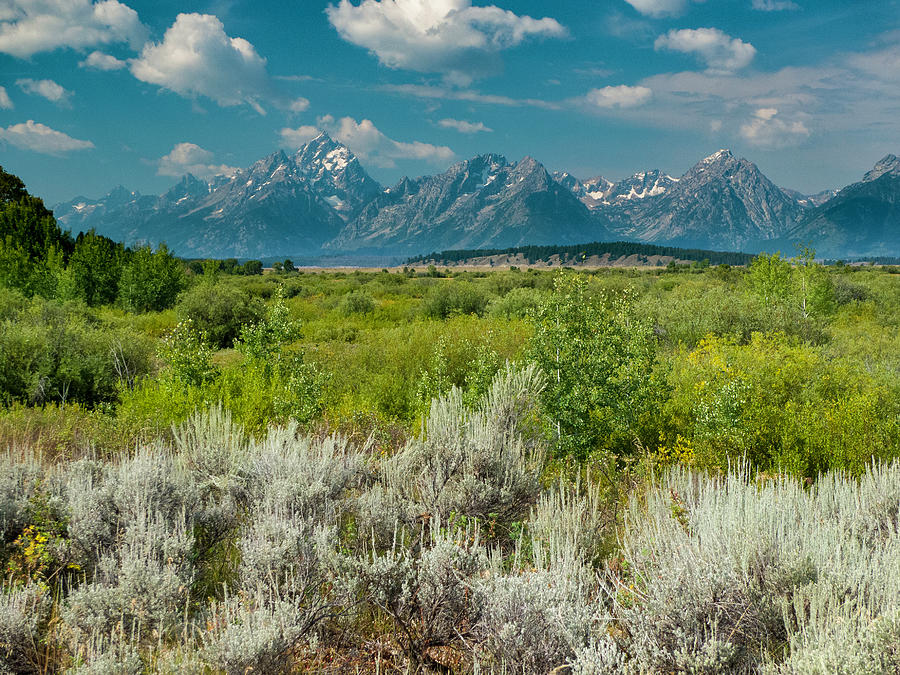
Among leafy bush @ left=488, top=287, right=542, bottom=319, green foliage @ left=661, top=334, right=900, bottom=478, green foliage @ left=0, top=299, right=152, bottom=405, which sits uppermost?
leafy bush @ left=488, top=287, right=542, bottom=319

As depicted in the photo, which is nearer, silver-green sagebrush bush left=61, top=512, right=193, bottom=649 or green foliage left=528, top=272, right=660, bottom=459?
silver-green sagebrush bush left=61, top=512, right=193, bottom=649

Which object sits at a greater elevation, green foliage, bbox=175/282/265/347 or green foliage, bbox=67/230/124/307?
green foliage, bbox=67/230/124/307

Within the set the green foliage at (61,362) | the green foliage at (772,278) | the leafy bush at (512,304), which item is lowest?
the green foliage at (61,362)

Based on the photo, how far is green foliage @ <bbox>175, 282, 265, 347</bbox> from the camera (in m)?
24.4

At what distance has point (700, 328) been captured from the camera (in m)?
22.8

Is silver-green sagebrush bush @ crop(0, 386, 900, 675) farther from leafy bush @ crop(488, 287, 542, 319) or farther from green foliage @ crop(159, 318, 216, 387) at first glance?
leafy bush @ crop(488, 287, 542, 319)

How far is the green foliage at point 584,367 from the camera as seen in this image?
364 inches

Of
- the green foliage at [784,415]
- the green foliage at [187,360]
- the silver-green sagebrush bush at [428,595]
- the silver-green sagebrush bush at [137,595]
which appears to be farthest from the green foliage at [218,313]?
the silver-green sagebrush bush at [428,595]

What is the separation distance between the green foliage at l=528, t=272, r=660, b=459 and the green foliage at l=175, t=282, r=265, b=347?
18413 mm

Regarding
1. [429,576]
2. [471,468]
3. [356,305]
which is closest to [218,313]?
[356,305]

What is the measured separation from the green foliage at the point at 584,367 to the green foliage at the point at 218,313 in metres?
18.4

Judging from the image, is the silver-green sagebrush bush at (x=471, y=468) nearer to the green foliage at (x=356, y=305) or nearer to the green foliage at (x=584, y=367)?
the green foliage at (x=584, y=367)

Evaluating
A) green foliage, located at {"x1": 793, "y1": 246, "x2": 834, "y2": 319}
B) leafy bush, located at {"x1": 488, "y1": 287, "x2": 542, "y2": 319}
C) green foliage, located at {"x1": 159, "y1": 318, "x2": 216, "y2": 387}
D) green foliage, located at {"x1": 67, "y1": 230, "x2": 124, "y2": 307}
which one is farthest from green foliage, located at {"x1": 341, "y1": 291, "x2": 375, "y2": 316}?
A: green foliage, located at {"x1": 793, "y1": 246, "x2": 834, "y2": 319}

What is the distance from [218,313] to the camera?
2484 cm
